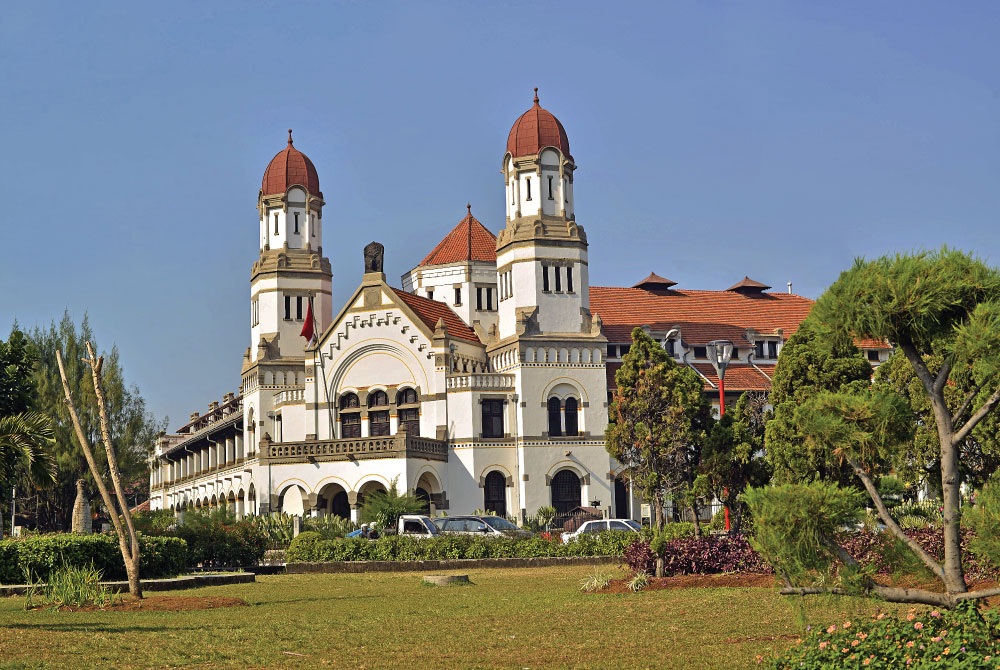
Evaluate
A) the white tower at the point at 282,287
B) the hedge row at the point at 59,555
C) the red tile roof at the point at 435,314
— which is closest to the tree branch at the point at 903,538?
the hedge row at the point at 59,555

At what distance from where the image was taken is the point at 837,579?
11805mm

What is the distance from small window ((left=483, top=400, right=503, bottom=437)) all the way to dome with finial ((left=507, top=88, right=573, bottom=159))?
41.7 ft

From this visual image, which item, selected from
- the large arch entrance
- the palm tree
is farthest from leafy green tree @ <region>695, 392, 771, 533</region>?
the large arch entrance

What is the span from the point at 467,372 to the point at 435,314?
16.6ft

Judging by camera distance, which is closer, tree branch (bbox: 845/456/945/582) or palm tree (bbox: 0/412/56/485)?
tree branch (bbox: 845/456/945/582)

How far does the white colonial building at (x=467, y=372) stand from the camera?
194 feet

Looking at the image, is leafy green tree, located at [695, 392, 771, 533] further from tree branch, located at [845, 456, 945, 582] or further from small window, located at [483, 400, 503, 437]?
tree branch, located at [845, 456, 945, 582]

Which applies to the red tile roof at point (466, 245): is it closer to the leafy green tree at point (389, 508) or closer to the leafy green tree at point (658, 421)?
the leafy green tree at point (389, 508)

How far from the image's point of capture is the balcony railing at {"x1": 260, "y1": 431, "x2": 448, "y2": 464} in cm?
5678

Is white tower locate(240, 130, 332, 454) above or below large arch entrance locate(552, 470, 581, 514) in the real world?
above

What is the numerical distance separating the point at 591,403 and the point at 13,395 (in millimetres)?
30302

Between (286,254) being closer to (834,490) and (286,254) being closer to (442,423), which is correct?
(442,423)

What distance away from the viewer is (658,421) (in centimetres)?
3897

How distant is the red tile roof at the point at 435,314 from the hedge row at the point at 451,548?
78.3 ft
